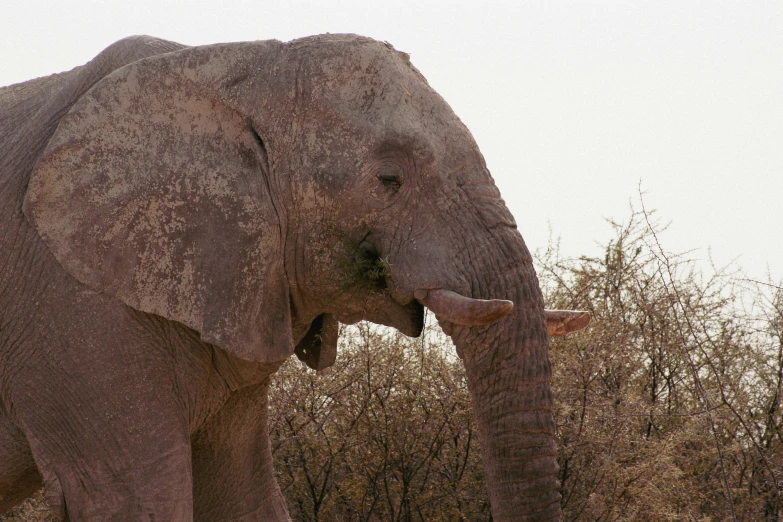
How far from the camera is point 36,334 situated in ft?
14.6

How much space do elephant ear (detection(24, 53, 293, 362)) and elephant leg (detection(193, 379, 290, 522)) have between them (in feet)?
2.39

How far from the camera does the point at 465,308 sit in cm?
394

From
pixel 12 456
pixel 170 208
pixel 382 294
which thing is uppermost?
pixel 170 208

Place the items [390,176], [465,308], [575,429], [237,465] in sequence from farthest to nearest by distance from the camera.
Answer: [575,429] < [237,465] < [390,176] < [465,308]

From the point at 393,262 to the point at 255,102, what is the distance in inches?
31.9

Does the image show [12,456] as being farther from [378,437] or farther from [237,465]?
[378,437]

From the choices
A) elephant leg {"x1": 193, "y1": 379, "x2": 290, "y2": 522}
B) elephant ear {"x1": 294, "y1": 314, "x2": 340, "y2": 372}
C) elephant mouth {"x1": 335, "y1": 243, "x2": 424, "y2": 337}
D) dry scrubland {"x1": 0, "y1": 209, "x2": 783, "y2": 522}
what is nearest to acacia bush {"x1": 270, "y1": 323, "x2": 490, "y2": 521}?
dry scrubland {"x1": 0, "y1": 209, "x2": 783, "y2": 522}

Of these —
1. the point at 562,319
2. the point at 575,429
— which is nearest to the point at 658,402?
the point at 575,429

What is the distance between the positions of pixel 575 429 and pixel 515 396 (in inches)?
106

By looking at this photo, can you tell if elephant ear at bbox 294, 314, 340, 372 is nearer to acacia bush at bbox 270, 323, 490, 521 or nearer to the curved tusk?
the curved tusk

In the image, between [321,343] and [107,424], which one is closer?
[107,424]

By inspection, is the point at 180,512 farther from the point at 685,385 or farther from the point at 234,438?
the point at 685,385

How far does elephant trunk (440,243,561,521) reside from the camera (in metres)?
4.01

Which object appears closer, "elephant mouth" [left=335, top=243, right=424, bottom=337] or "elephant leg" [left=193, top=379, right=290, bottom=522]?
"elephant mouth" [left=335, top=243, right=424, bottom=337]
